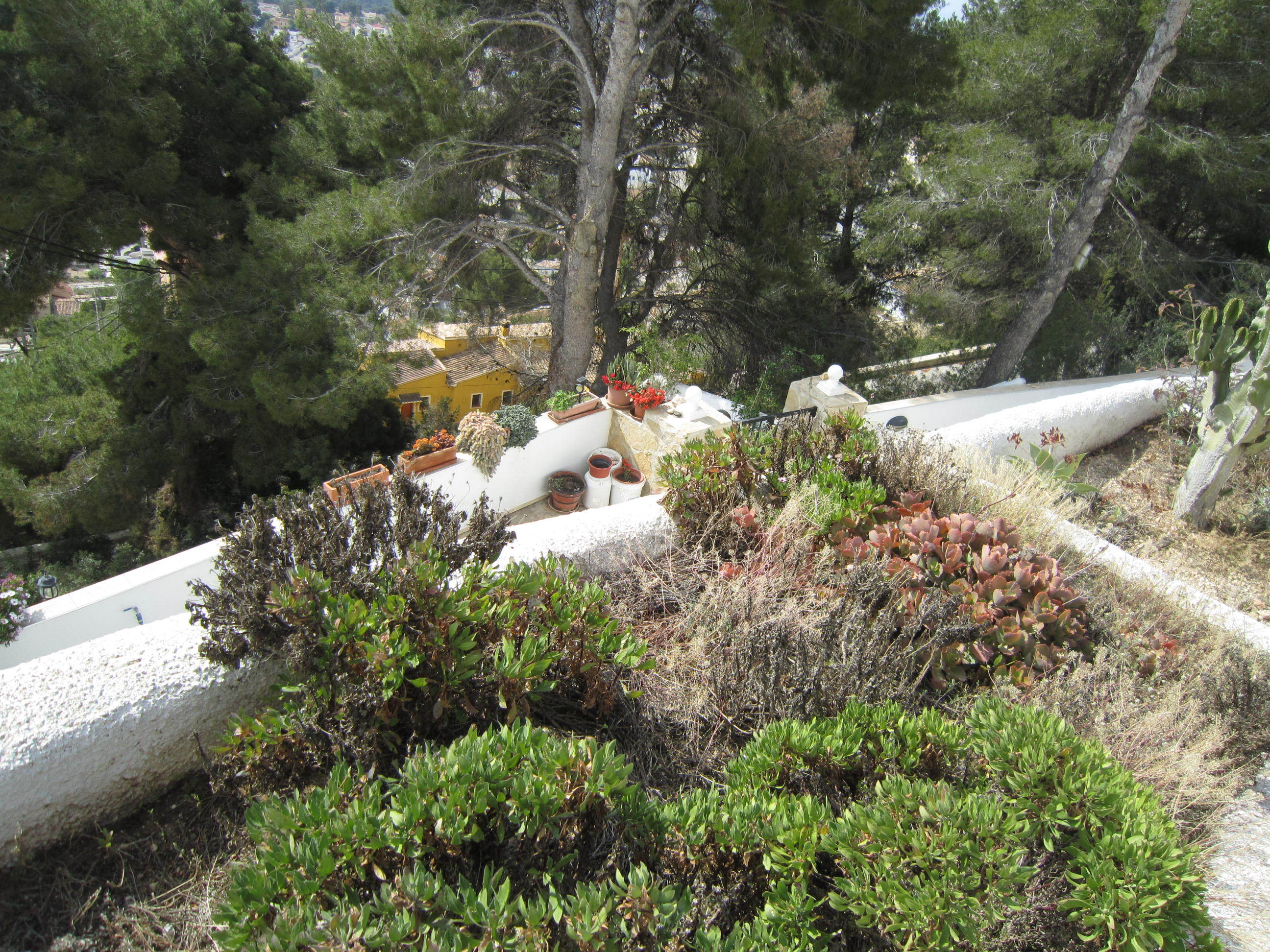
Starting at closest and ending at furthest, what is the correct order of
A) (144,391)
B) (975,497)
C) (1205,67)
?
(975,497) < (1205,67) < (144,391)

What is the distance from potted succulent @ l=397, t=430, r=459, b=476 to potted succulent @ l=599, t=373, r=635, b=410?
1651mm

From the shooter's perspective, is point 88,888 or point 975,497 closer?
point 88,888

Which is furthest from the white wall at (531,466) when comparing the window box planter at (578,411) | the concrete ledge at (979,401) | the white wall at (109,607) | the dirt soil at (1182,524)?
the dirt soil at (1182,524)

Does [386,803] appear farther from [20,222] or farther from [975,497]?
[20,222]

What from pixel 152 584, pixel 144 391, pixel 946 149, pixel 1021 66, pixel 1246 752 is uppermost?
pixel 1021 66

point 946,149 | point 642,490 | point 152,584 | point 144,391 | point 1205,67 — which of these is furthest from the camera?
point 144,391

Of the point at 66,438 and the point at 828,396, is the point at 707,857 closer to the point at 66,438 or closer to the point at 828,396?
the point at 828,396

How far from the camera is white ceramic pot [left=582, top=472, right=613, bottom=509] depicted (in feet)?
19.8

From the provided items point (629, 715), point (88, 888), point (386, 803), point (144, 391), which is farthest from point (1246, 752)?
point (144, 391)

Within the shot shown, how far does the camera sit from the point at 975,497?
384 centimetres

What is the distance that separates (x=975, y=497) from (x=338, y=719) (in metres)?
3.41

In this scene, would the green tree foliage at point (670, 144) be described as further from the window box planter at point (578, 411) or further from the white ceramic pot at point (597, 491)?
the white ceramic pot at point (597, 491)

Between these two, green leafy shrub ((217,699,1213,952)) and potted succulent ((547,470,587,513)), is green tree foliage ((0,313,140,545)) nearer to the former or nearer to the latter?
potted succulent ((547,470,587,513))

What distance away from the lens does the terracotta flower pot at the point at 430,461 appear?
4.95 m
